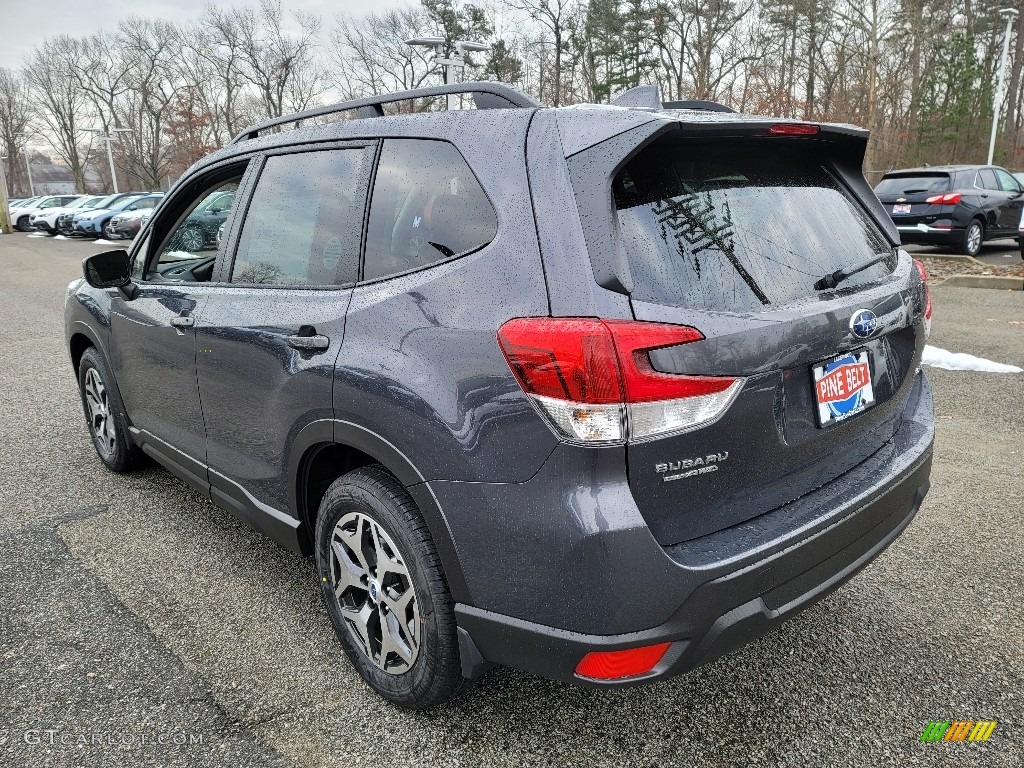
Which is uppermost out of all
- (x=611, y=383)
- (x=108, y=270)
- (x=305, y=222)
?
(x=305, y=222)

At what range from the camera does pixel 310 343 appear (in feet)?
7.72

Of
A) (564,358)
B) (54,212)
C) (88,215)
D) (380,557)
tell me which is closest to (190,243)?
(380,557)

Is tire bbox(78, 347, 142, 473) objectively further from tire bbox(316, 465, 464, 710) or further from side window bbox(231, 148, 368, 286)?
tire bbox(316, 465, 464, 710)

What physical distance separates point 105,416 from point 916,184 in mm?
13721

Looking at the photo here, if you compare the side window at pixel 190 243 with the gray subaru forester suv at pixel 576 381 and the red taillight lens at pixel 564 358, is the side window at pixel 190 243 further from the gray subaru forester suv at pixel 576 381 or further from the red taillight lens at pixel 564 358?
the red taillight lens at pixel 564 358

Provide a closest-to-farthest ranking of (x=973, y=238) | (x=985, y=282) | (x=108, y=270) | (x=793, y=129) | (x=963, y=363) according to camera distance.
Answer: (x=793, y=129), (x=108, y=270), (x=963, y=363), (x=985, y=282), (x=973, y=238)

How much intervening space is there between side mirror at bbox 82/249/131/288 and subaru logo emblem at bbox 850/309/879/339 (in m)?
3.16

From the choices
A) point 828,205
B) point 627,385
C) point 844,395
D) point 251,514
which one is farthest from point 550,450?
point 251,514

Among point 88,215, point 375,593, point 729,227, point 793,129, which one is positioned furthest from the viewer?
point 88,215

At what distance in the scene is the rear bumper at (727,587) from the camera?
1.76 m

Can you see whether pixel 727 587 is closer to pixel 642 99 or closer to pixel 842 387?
pixel 842 387

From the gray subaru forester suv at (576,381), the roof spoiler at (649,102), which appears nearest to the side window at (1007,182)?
the gray subaru forester suv at (576,381)

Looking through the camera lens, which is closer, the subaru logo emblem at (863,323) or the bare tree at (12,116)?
the subaru logo emblem at (863,323)

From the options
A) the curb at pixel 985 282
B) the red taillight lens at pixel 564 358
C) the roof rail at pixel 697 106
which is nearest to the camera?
the red taillight lens at pixel 564 358
